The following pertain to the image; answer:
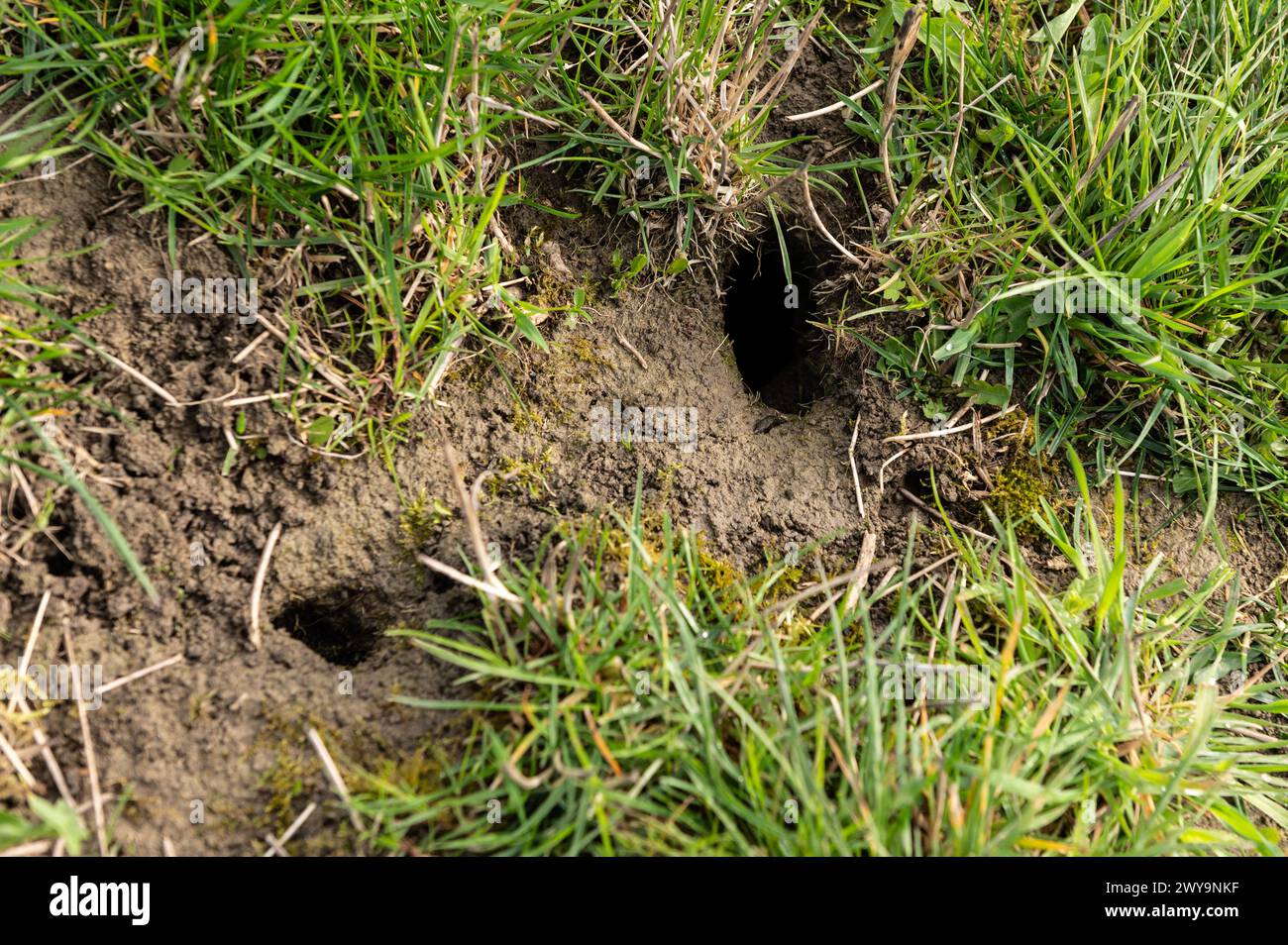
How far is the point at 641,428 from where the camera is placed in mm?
2195

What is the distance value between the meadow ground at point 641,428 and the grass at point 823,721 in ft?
0.04

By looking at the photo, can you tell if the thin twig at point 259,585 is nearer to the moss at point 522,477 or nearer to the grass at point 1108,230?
the moss at point 522,477

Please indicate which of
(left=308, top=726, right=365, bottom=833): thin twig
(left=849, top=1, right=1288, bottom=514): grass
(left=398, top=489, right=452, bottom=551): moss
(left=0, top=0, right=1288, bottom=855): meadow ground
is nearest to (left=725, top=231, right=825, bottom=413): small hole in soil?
(left=0, top=0, right=1288, bottom=855): meadow ground

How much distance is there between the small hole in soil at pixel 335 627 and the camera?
1.96 meters

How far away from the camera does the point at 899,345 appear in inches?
91.9

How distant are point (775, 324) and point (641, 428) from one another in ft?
2.10

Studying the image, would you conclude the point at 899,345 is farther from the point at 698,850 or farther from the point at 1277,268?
the point at 698,850

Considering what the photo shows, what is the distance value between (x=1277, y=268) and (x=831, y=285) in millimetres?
1274

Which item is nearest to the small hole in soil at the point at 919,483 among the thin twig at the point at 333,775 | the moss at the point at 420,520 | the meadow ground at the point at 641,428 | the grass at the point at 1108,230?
the meadow ground at the point at 641,428

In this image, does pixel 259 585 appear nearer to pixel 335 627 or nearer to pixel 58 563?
pixel 335 627

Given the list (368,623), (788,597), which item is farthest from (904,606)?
(368,623)

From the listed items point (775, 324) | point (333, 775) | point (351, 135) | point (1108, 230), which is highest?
point (351, 135)

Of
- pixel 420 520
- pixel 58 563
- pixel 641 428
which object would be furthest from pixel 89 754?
pixel 641 428
